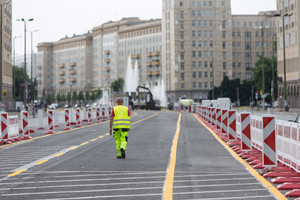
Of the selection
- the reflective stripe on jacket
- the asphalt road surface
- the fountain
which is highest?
the fountain

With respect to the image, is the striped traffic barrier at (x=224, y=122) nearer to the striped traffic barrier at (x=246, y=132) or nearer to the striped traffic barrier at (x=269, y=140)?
the striped traffic barrier at (x=246, y=132)

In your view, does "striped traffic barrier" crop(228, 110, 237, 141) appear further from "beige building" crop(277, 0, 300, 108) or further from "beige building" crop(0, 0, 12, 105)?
"beige building" crop(277, 0, 300, 108)

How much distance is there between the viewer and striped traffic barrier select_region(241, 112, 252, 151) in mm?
14531

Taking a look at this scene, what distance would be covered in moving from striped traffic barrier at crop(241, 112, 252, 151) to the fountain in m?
119

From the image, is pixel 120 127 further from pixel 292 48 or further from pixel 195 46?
pixel 195 46

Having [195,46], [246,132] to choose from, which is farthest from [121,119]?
[195,46]

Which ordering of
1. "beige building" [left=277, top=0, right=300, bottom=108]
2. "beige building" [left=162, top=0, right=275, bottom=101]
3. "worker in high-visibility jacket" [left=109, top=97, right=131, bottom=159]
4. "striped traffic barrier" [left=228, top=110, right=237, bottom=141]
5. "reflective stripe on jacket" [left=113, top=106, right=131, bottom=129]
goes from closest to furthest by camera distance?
"worker in high-visibility jacket" [left=109, top=97, right=131, bottom=159] → "reflective stripe on jacket" [left=113, top=106, right=131, bottom=129] → "striped traffic barrier" [left=228, top=110, right=237, bottom=141] → "beige building" [left=277, top=0, right=300, bottom=108] → "beige building" [left=162, top=0, right=275, bottom=101]

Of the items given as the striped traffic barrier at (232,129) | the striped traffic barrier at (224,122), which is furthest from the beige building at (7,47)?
the striped traffic barrier at (232,129)

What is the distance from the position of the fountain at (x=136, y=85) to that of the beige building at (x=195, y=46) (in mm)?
2182

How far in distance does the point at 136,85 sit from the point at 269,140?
137908 mm

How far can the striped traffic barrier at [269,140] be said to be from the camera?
1080cm

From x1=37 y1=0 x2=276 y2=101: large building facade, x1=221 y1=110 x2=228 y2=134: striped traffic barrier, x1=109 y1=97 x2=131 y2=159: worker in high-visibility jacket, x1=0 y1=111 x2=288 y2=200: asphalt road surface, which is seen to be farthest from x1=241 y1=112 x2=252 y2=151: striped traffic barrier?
x1=37 y1=0 x2=276 y2=101: large building facade

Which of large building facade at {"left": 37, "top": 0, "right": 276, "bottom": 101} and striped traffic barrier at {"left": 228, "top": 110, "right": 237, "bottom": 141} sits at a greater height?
large building facade at {"left": 37, "top": 0, "right": 276, "bottom": 101}

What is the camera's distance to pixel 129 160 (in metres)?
13.1
